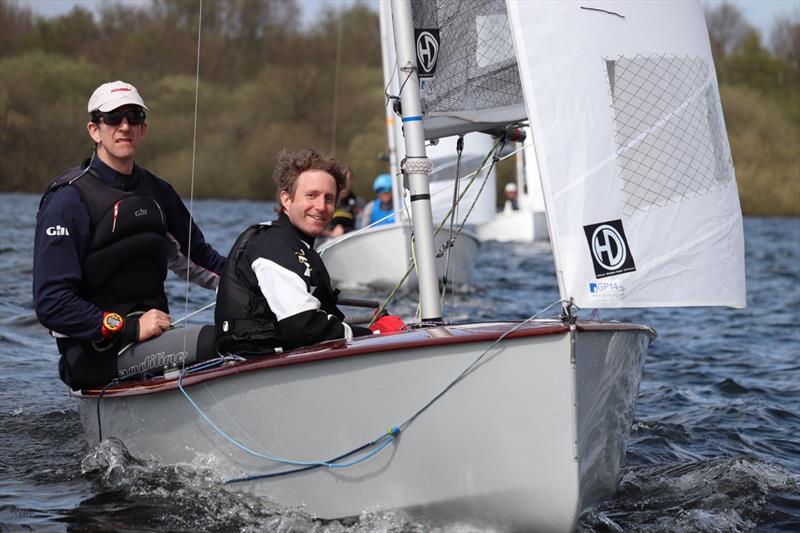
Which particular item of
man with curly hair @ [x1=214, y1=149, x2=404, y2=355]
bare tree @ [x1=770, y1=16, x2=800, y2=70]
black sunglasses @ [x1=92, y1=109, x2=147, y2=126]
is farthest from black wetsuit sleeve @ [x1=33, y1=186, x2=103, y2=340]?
bare tree @ [x1=770, y1=16, x2=800, y2=70]

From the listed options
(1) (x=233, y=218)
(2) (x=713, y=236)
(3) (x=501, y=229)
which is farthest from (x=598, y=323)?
(1) (x=233, y=218)

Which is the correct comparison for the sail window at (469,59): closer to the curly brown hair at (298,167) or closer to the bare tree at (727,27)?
the curly brown hair at (298,167)

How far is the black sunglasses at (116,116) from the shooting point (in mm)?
4289

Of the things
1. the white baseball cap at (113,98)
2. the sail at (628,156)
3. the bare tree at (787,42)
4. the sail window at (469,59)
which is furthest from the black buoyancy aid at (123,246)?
the bare tree at (787,42)

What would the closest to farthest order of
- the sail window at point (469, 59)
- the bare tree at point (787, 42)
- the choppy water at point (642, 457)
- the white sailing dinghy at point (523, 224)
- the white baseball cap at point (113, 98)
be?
the choppy water at point (642, 457)
the white baseball cap at point (113, 98)
the sail window at point (469, 59)
the white sailing dinghy at point (523, 224)
the bare tree at point (787, 42)

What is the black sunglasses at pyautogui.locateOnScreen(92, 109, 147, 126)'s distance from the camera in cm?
429

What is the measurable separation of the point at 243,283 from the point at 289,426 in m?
0.54

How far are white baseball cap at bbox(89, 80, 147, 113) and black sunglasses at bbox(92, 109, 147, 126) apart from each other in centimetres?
2

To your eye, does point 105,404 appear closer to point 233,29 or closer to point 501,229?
point 501,229

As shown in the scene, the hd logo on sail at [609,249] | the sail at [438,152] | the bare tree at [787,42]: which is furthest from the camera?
the bare tree at [787,42]

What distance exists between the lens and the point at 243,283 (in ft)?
12.7

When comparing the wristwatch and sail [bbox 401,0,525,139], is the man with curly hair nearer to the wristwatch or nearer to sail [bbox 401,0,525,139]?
the wristwatch

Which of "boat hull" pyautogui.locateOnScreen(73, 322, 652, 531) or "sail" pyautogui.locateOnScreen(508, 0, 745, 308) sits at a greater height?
"sail" pyautogui.locateOnScreen(508, 0, 745, 308)

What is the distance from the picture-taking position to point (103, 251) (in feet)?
14.0
